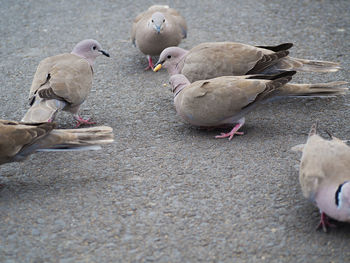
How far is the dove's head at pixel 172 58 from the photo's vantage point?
190 inches

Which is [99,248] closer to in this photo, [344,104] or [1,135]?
[1,135]

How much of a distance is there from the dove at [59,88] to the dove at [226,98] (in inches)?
35.2

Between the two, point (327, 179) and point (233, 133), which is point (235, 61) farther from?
point (327, 179)

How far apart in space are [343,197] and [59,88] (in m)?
2.50

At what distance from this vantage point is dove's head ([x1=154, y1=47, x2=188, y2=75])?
15.8 ft

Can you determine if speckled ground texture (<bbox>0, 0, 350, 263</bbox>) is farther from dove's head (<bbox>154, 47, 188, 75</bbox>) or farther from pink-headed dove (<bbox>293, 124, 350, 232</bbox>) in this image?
dove's head (<bbox>154, 47, 188, 75</bbox>)

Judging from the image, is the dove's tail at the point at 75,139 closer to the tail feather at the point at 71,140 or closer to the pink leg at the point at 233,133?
the tail feather at the point at 71,140

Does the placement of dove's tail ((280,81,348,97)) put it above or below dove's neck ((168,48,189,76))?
below

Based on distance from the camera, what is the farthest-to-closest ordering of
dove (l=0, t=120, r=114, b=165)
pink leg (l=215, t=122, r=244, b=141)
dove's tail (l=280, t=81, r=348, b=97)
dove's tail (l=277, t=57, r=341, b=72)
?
dove's tail (l=277, t=57, r=341, b=72) → dove's tail (l=280, t=81, r=348, b=97) → pink leg (l=215, t=122, r=244, b=141) → dove (l=0, t=120, r=114, b=165)

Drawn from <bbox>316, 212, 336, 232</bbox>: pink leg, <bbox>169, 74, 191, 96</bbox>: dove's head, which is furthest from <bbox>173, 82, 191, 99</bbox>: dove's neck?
<bbox>316, 212, 336, 232</bbox>: pink leg

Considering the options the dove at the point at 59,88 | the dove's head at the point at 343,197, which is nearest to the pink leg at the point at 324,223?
the dove's head at the point at 343,197

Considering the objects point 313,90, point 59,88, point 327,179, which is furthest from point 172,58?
point 327,179

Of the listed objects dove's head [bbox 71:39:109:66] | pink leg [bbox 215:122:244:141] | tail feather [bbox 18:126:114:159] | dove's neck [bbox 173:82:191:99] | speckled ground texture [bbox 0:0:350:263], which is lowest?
speckled ground texture [bbox 0:0:350:263]

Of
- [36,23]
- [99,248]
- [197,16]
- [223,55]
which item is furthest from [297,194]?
[36,23]
